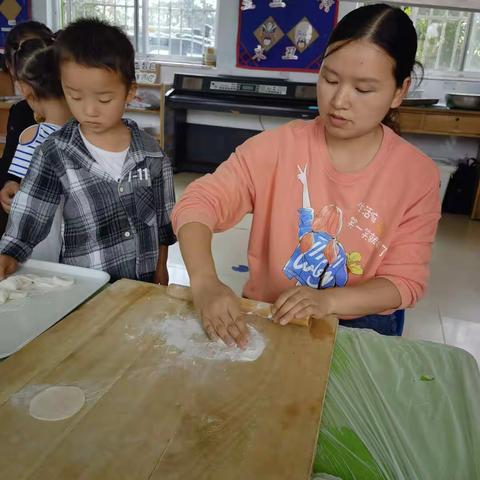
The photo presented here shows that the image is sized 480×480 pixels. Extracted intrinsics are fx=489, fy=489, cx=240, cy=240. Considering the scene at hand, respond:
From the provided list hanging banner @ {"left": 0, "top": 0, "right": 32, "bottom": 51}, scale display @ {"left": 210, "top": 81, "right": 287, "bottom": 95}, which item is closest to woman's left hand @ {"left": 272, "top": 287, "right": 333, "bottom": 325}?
scale display @ {"left": 210, "top": 81, "right": 287, "bottom": 95}

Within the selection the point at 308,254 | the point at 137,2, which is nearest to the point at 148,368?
the point at 308,254

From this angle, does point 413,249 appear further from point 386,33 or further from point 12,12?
point 12,12

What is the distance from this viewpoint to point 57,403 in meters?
0.63

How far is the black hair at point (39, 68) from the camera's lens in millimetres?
1357

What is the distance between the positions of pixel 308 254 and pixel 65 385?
61 cm

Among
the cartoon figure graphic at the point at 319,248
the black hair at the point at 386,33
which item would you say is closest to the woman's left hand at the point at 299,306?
the cartoon figure graphic at the point at 319,248

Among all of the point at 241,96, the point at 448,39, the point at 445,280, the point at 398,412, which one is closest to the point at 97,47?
the point at 398,412

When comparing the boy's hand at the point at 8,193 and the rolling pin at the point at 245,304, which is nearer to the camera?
the rolling pin at the point at 245,304

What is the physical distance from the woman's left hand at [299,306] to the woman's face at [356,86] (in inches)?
13.8

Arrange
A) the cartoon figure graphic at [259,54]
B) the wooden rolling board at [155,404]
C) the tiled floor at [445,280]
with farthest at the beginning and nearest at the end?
1. the cartoon figure graphic at [259,54]
2. the tiled floor at [445,280]
3. the wooden rolling board at [155,404]

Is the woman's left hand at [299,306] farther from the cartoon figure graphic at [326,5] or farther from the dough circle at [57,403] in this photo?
the cartoon figure graphic at [326,5]

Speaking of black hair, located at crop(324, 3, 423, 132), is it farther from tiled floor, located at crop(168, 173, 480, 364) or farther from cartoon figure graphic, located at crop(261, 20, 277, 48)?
cartoon figure graphic, located at crop(261, 20, 277, 48)

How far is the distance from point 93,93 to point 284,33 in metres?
3.78

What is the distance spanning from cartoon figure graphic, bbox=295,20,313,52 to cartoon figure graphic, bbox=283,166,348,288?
3.76m
